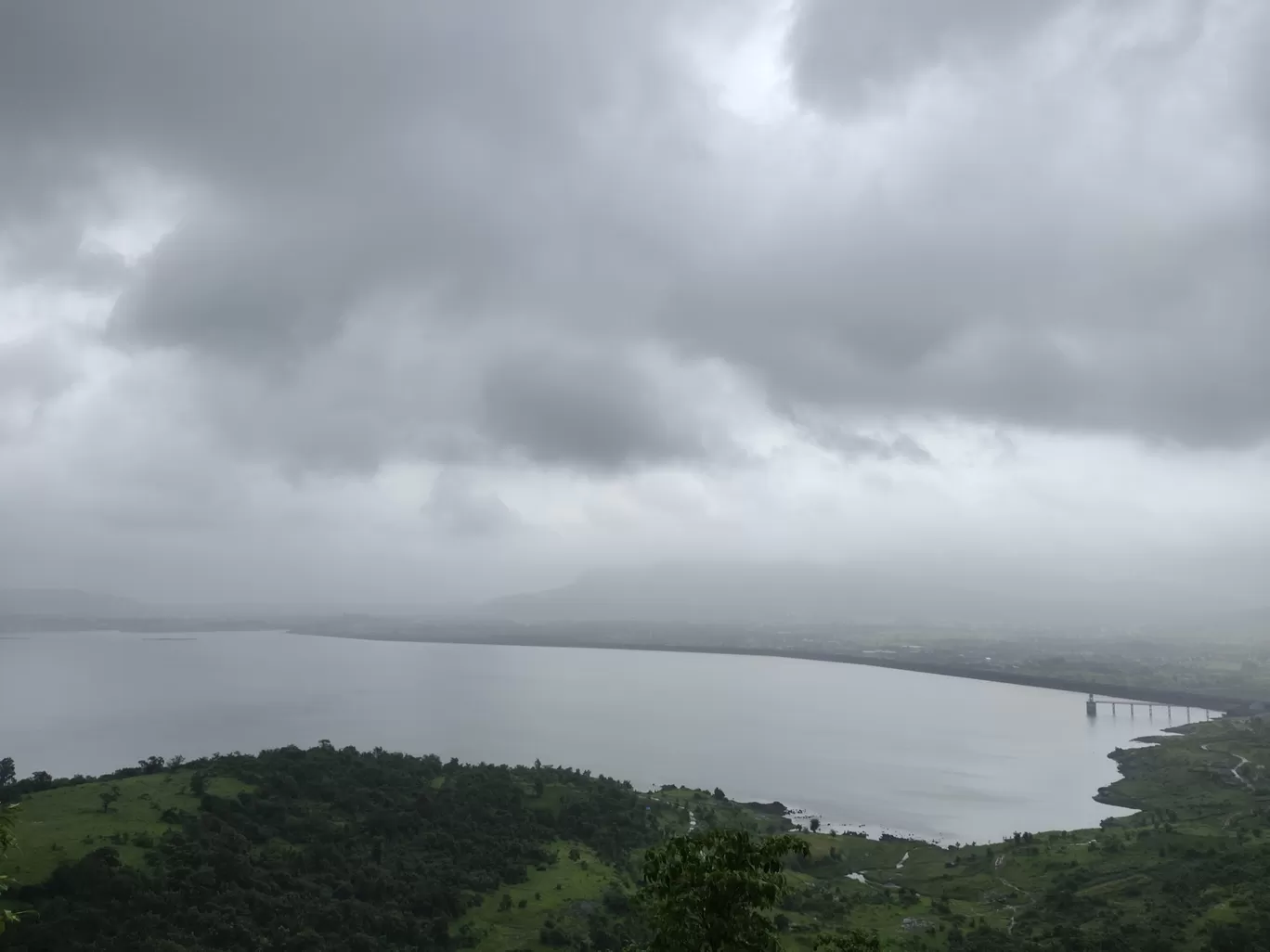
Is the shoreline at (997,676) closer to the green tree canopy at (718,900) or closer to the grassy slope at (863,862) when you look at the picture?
the grassy slope at (863,862)

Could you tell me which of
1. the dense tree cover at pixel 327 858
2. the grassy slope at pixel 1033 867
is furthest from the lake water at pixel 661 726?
the dense tree cover at pixel 327 858

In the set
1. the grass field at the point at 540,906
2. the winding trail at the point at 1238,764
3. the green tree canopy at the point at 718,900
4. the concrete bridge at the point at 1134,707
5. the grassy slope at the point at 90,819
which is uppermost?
the green tree canopy at the point at 718,900

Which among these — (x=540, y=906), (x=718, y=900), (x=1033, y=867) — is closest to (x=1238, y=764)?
(x=1033, y=867)

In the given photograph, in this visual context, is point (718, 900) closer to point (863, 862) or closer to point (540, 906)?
point (540, 906)

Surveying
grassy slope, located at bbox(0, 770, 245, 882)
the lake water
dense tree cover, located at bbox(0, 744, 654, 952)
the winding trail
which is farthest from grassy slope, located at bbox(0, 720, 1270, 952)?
the lake water

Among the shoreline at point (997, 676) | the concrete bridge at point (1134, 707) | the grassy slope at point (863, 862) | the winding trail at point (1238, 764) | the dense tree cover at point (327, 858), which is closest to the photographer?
the dense tree cover at point (327, 858)

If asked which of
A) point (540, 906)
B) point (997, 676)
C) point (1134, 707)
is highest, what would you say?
point (540, 906)
